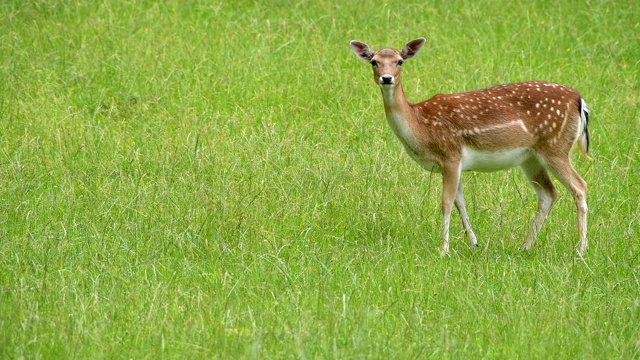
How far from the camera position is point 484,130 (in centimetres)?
819

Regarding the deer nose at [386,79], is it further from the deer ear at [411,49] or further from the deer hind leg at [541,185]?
the deer hind leg at [541,185]

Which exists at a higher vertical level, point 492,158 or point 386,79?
point 386,79

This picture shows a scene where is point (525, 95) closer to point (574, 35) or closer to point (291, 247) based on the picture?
point (291, 247)

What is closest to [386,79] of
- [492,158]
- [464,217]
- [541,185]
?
[492,158]

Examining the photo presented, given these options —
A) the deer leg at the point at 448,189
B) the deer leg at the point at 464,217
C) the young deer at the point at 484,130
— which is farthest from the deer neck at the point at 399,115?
the deer leg at the point at 464,217

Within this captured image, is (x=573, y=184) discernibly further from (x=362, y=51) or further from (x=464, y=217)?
(x=362, y=51)

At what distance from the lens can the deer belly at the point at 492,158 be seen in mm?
8195

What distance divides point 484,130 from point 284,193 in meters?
1.52

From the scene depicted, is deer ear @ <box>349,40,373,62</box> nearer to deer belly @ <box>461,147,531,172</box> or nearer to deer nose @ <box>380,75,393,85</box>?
deer nose @ <box>380,75,393,85</box>

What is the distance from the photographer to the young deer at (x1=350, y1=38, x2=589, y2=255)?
8.12m

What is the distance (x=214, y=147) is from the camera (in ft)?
31.6

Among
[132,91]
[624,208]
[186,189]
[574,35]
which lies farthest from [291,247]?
[574,35]

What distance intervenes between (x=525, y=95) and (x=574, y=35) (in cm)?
434

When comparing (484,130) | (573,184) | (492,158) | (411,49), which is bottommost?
(573,184)
